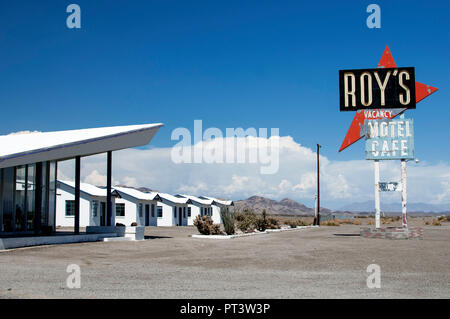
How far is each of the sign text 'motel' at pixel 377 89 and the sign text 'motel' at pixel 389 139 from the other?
1.51 meters

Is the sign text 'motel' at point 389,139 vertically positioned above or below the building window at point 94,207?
above

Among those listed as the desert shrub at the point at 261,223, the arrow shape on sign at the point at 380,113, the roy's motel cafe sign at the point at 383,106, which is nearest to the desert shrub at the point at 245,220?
the desert shrub at the point at 261,223

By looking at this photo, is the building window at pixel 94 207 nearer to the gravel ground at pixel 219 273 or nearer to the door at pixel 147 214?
the door at pixel 147 214

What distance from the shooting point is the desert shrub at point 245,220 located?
31111mm

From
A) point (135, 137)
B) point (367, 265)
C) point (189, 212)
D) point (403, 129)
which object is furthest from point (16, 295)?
point (189, 212)

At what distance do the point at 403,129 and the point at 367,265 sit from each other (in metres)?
15.4

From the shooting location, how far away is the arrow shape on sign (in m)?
25.7

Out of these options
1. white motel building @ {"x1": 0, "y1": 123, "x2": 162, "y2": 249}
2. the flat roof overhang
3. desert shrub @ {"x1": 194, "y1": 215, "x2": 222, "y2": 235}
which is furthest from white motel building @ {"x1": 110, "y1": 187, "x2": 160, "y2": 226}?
the flat roof overhang

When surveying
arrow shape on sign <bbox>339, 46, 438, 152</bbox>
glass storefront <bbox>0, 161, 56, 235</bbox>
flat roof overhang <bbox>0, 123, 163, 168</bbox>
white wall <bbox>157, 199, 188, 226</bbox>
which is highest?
arrow shape on sign <bbox>339, 46, 438, 152</bbox>

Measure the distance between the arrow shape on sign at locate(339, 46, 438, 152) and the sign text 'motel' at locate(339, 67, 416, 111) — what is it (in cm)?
101

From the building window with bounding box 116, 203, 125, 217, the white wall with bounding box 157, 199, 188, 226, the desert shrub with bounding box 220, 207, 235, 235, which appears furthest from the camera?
the white wall with bounding box 157, 199, 188, 226

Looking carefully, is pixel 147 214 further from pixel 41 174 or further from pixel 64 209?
pixel 41 174

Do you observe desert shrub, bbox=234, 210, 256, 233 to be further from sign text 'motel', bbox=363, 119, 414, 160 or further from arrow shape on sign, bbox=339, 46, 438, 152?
sign text 'motel', bbox=363, 119, 414, 160

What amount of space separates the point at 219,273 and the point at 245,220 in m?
20.5
